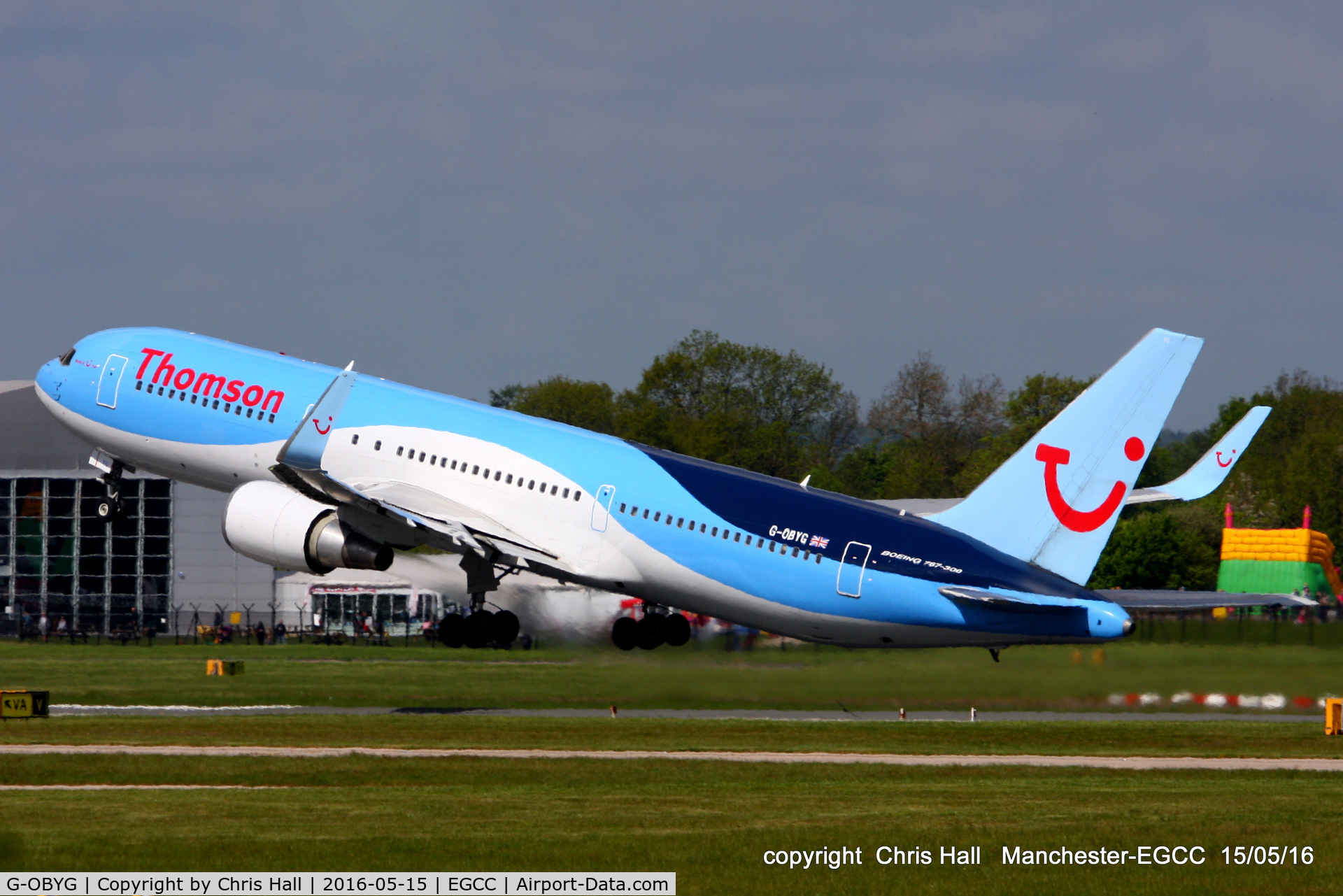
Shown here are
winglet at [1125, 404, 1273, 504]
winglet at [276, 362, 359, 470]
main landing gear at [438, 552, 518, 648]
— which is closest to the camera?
winglet at [1125, 404, 1273, 504]

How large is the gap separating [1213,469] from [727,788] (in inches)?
551

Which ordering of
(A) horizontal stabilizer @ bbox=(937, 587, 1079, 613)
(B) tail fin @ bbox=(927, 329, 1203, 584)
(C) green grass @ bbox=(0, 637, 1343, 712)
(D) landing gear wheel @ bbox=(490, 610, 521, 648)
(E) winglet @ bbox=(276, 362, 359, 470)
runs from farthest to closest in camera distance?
(D) landing gear wheel @ bbox=(490, 610, 521, 648)
(E) winglet @ bbox=(276, 362, 359, 470)
(C) green grass @ bbox=(0, 637, 1343, 712)
(B) tail fin @ bbox=(927, 329, 1203, 584)
(A) horizontal stabilizer @ bbox=(937, 587, 1079, 613)

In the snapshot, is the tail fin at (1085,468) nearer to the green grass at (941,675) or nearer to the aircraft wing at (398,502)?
the green grass at (941,675)

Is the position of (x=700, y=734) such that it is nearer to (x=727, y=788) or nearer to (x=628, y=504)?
(x=628, y=504)

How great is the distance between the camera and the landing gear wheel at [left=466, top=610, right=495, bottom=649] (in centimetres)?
4116

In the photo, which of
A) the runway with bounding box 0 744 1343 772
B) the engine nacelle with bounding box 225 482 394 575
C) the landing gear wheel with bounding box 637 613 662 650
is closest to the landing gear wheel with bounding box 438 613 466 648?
the engine nacelle with bounding box 225 482 394 575

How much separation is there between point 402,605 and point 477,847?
74757 mm

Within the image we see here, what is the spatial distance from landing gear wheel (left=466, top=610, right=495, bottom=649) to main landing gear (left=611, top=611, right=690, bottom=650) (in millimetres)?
3725

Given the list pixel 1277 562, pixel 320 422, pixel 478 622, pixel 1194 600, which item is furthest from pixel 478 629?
pixel 1277 562

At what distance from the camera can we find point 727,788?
33281 millimetres

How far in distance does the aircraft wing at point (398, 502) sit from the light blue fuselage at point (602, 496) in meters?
0.23

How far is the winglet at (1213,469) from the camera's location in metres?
37.9

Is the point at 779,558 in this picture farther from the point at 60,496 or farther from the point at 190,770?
the point at 60,496

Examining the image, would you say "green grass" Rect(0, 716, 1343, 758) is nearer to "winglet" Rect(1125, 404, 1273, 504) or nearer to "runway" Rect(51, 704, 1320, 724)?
"runway" Rect(51, 704, 1320, 724)
